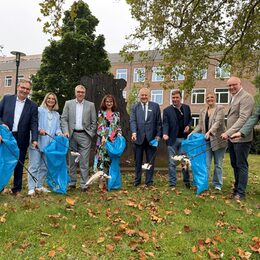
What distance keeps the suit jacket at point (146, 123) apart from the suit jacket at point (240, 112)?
4.55 ft

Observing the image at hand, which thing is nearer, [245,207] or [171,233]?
[171,233]

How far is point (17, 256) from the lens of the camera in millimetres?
3725

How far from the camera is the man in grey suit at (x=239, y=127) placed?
19.1 feet

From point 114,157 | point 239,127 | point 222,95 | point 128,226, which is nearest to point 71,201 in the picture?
point 128,226

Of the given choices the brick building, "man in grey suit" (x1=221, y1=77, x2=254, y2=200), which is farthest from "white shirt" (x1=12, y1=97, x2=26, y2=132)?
the brick building

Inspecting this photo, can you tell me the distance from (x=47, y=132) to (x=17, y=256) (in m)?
2.87

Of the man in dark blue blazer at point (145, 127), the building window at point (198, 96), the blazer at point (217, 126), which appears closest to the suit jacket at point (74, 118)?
the man in dark blue blazer at point (145, 127)

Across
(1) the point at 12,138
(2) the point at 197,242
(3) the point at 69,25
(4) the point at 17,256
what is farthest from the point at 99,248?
(3) the point at 69,25

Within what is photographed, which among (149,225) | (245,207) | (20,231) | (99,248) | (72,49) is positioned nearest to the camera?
(99,248)

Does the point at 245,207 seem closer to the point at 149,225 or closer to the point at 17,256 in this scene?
the point at 149,225

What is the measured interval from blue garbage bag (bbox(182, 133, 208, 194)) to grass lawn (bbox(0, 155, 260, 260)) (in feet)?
0.81

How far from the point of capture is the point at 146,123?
6668 millimetres

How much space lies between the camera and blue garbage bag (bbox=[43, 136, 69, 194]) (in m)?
6.06

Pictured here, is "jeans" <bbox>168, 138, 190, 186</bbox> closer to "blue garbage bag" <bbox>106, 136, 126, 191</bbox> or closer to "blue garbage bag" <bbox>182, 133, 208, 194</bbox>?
"blue garbage bag" <bbox>182, 133, 208, 194</bbox>
